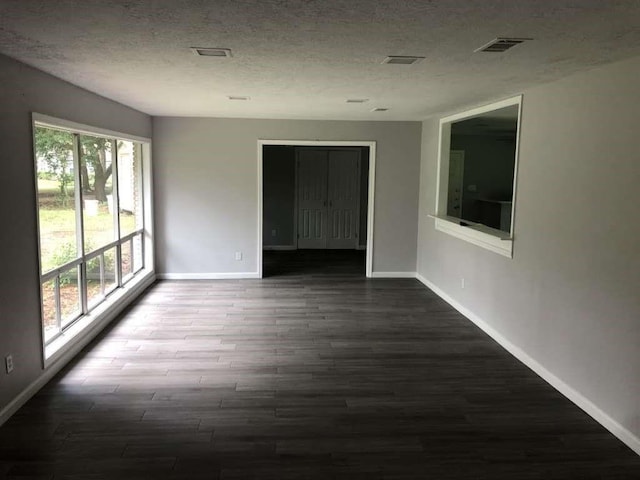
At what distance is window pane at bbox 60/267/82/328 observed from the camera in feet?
14.3

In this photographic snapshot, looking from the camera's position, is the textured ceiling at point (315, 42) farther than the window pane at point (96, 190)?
No

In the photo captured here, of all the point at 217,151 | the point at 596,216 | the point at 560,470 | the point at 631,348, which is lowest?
the point at 560,470

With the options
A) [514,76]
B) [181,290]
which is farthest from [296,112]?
[514,76]

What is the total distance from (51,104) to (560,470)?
13.8ft

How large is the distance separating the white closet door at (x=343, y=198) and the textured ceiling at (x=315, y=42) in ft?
17.5

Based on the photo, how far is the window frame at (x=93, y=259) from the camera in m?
3.89

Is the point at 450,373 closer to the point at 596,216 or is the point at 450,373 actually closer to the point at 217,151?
the point at 596,216

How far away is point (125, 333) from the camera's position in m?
4.93

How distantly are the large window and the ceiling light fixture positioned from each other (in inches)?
56.1

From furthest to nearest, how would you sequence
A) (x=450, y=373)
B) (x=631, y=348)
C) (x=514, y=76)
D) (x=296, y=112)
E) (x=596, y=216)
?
1. (x=296, y=112)
2. (x=450, y=373)
3. (x=514, y=76)
4. (x=596, y=216)
5. (x=631, y=348)

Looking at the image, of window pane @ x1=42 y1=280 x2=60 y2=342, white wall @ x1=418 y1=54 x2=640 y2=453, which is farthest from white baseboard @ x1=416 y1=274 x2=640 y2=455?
window pane @ x1=42 y1=280 x2=60 y2=342

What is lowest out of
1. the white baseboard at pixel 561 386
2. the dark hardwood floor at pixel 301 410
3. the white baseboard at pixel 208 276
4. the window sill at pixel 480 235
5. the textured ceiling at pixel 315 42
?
the dark hardwood floor at pixel 301 410

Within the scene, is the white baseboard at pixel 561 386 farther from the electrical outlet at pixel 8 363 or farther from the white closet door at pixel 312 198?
the white closet door at pixel 312 198

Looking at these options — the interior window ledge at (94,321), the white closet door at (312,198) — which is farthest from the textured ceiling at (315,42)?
the white closet door at (312,198)
